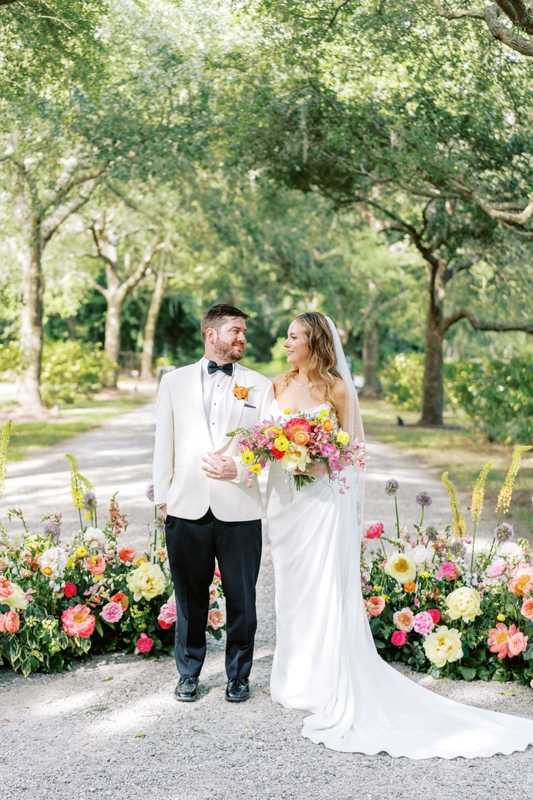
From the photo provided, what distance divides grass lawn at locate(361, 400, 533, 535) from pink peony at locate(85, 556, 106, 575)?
4.98 meters

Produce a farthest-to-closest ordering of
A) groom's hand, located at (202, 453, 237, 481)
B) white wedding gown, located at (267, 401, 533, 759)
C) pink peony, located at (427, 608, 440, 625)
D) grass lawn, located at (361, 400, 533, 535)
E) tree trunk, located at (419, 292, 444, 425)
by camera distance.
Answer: tree trunk, located at (419, 292, 444, 425), grass lawn, located at (361, 400, 533, 535), pink peony, located at (427, 608, 440, 625), groom's hand, located at (202, 453, 237, 481), white wedding gown, located at (267, 401, 533, 759)

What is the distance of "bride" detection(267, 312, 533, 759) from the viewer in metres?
4.16

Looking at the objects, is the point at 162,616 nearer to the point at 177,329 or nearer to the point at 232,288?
the point at 232,288

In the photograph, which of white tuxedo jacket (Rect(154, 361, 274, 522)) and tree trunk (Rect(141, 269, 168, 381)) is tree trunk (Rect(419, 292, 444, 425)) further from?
tree trunk (Rect(141, 269, 168, 381))

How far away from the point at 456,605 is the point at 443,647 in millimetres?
243

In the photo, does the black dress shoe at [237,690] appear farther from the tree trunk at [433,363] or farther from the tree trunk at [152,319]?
the tree trunk at [152,319]

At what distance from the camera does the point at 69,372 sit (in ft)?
86.7

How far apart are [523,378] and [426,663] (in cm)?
1121

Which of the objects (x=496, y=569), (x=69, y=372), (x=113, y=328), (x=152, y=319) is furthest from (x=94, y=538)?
(x=152, y=319)

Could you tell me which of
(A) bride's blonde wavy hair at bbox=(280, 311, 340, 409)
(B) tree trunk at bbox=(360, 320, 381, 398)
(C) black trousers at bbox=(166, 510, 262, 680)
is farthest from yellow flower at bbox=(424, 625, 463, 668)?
(B) tree trunk at bbox=(360, 320, 381, 398)

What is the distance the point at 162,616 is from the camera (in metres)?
4.96

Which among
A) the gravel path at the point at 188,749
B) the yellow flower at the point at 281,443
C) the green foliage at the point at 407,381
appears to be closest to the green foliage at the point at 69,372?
the green foliage at the point at 407,381

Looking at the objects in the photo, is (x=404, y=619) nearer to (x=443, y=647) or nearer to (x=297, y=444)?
(x=443, y=647)

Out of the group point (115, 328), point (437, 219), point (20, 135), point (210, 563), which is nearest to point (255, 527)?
point (210, 563)
